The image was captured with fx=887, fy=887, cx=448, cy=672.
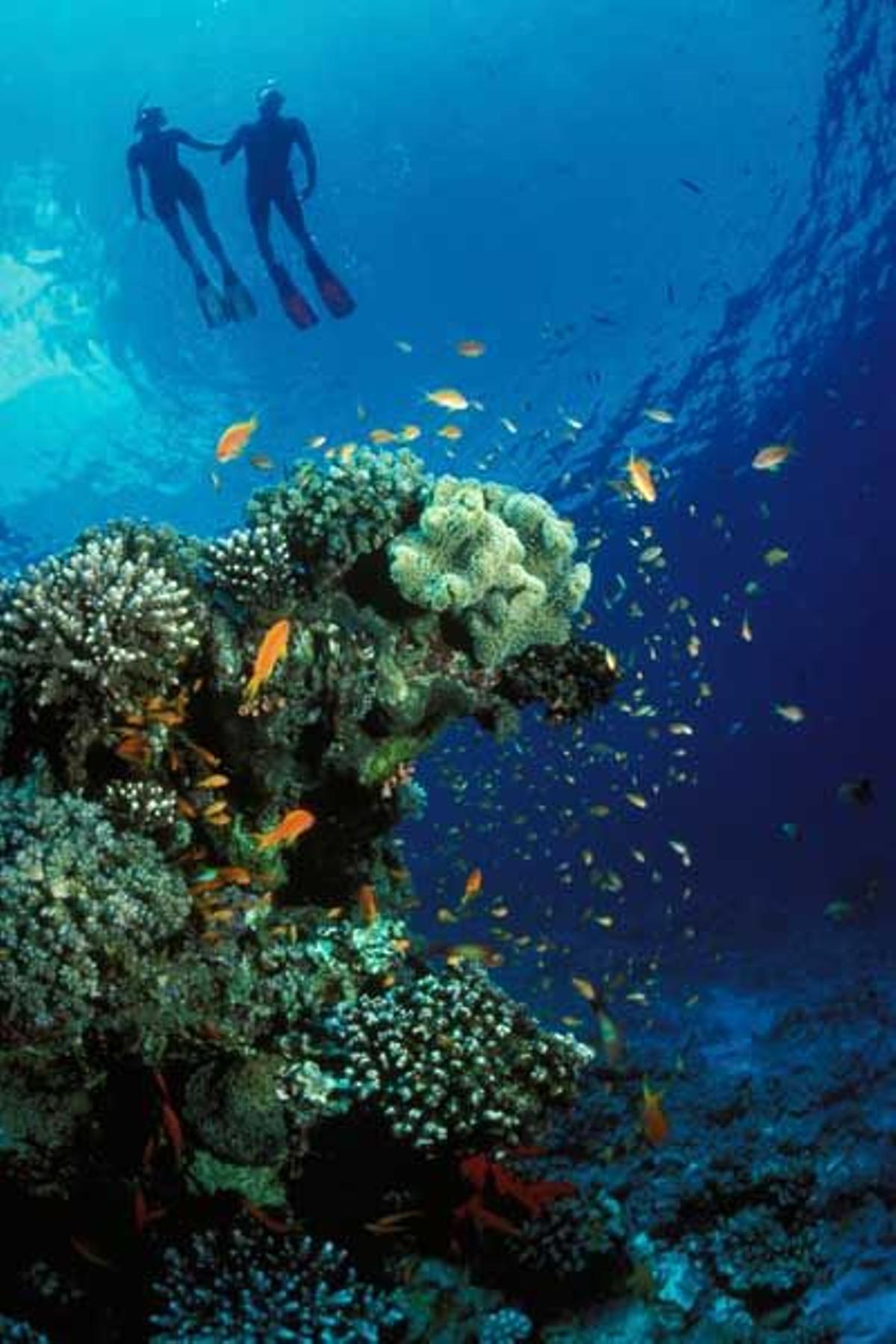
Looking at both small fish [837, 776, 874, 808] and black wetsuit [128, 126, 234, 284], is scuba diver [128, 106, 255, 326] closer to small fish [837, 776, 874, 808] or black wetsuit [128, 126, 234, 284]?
black wetsuit [128, 126, 234, 284]

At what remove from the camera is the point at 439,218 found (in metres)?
25.5

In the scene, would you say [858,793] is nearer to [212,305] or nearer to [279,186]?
[212,305]

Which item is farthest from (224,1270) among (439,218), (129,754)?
(439,218)

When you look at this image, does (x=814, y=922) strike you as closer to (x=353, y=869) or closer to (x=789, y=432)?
(x=789, y=432)

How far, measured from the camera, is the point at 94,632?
226 inches

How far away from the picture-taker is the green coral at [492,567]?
691 cm

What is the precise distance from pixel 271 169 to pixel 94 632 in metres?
14.6

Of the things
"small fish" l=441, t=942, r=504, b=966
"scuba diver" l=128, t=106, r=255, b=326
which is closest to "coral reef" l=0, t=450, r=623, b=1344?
"small fish" l=441, t=942, r=504, b=966

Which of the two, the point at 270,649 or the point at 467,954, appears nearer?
the point at 270,649

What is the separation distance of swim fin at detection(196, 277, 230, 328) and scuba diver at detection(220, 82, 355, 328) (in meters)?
0.96

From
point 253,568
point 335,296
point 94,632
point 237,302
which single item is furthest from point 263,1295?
point 237,302

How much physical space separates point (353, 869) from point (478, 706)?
1.85 m

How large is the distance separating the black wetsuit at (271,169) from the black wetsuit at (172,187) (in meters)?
0.76

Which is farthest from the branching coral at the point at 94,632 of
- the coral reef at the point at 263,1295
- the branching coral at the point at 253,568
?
the coral reef at the point at 263,1295
